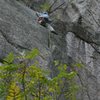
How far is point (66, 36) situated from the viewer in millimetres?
15812

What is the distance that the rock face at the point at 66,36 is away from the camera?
11.5 metres

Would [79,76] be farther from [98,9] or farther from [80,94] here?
[98,9]

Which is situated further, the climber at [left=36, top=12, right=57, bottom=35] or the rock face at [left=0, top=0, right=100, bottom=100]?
the climber at [left=36, top=12, right=57, bottom=35]

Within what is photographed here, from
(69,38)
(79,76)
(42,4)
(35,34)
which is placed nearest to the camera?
(35,34)

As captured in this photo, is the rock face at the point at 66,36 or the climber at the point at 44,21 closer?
the rock face at the point at 66,36

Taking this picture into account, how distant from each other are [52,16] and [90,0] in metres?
A: 2.06

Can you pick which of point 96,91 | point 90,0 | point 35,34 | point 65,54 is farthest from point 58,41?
point 90,0

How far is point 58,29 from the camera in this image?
639 inches

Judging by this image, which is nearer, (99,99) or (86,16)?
(99,99)

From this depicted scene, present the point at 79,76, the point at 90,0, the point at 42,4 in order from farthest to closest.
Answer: the point at 42,4, the point at 90,0, the point at 79,76

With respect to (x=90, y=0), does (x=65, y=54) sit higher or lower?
lower

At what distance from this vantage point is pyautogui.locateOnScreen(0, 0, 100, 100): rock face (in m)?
11.5

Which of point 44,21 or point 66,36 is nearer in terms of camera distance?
point 44,21

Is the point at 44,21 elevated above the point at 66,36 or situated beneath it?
elevated above
